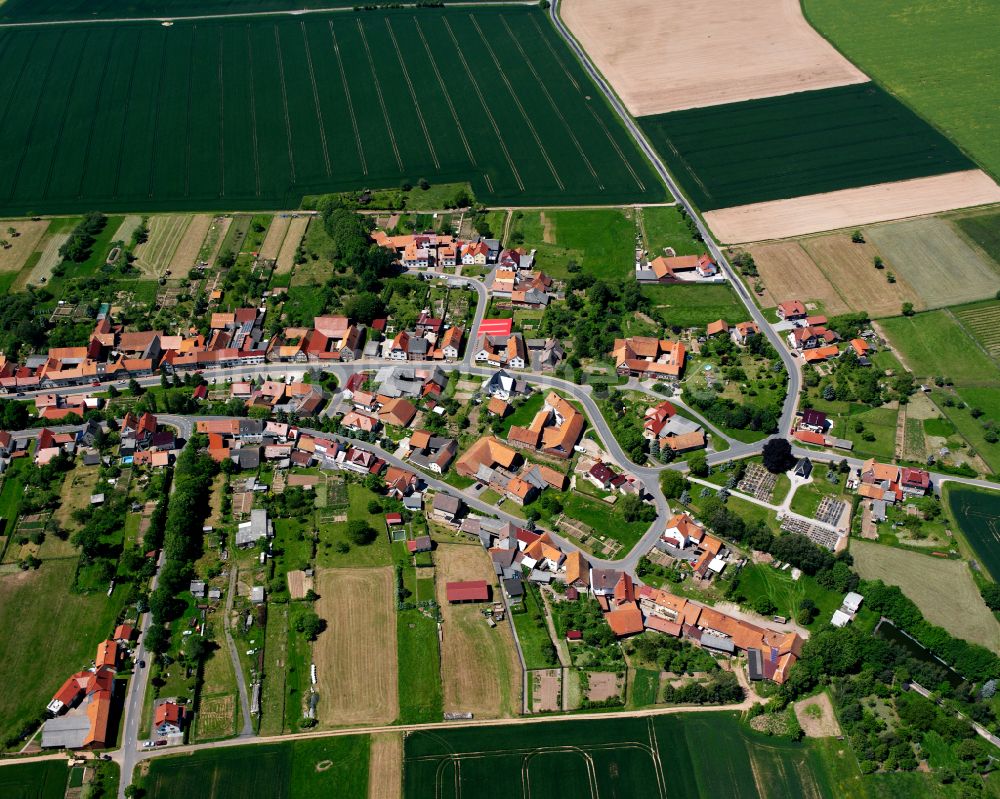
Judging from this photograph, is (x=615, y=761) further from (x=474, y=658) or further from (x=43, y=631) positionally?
(x=43, y=631)

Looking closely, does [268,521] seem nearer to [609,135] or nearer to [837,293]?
[837,293]

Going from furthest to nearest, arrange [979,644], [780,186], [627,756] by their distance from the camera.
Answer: [780,186], [979,644], [627,756]

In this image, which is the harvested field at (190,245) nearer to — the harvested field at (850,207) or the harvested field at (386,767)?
the harvested field at (386,767)

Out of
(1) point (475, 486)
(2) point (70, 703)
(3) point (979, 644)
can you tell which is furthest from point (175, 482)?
(3) point (979, 644)

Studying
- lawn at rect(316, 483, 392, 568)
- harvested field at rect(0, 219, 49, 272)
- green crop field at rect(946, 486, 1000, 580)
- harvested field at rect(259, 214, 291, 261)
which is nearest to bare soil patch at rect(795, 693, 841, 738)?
green crop field at rect(946, 486, 1000, 580)

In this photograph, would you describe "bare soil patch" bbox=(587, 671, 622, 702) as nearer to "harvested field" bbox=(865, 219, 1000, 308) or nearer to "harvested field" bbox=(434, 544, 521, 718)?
"harvested field" bbox=(434, 544, 521, 718)

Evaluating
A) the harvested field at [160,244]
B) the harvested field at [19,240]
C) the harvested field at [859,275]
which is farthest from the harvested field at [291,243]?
the harvested field at [859,275]
